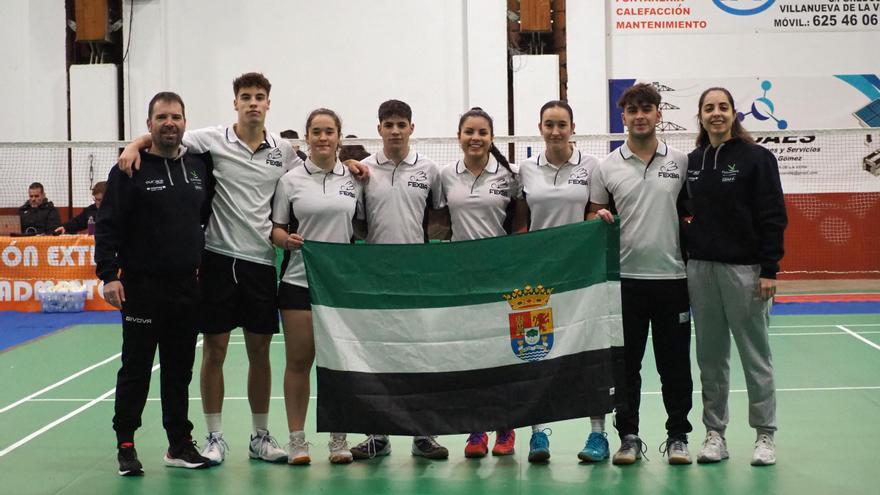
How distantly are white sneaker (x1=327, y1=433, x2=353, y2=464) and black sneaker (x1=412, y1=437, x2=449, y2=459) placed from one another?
0.44 metres

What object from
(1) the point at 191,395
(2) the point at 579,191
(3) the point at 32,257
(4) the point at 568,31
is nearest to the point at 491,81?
(4) the point at 568,31

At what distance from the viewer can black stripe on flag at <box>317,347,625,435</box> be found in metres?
5.50

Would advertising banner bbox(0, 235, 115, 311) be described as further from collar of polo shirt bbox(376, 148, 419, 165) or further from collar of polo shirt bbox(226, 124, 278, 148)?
collar of polo shirt bbox(376, 148, 419, 165)

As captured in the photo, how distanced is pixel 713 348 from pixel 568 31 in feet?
36.2

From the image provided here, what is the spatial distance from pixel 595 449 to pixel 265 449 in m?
2.06

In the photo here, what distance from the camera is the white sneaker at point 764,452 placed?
5.51 metres

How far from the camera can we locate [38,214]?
1441 centimetres

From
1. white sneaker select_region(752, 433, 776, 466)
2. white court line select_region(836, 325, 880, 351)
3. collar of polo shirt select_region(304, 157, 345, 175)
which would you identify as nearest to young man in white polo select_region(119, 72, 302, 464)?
collar of polo shirt select_region(304, 157, 345, 175)

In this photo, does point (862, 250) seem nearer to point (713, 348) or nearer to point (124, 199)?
point (713, 348)

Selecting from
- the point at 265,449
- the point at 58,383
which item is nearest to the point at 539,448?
the point at 265,449

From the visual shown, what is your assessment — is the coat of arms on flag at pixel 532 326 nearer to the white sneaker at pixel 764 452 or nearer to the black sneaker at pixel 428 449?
the black sneaker at pixel 428 449

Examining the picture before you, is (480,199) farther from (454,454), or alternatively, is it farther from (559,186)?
(454,454)

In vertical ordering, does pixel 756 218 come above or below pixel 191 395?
above

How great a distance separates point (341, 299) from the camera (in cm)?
557
